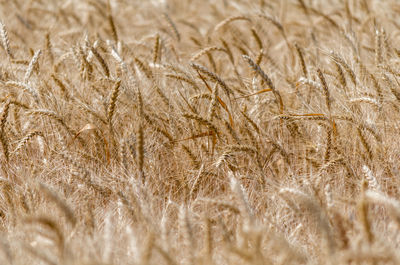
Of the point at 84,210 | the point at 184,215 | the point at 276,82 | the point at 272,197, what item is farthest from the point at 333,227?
the point at 276,82

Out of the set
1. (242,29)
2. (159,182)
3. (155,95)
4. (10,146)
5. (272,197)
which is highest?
(242,29)

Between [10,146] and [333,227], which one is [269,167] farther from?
[10,146]

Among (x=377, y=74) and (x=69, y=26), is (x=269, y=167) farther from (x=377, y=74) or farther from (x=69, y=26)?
(x=69, y=26)

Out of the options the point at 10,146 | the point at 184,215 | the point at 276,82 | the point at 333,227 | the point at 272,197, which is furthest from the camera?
the point at 276,82

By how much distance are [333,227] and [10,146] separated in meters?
1.57

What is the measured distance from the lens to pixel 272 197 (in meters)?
1.74

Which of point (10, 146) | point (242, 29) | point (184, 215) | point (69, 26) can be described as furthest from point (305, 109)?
point (69, 26)

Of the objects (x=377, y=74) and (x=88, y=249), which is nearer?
(x=88, y=249)

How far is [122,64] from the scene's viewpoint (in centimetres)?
206

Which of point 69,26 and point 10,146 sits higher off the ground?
point 69,26

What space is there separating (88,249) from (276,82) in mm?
1715

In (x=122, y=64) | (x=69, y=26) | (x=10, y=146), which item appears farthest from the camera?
(x=69, y=26)

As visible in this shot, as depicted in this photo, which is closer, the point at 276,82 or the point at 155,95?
the point at 155,95

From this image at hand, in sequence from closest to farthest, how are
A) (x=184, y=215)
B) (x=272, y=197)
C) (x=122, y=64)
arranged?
1. (x=184, y=215)
2. (x=272, y=197)
3. (x=122, y=64)
